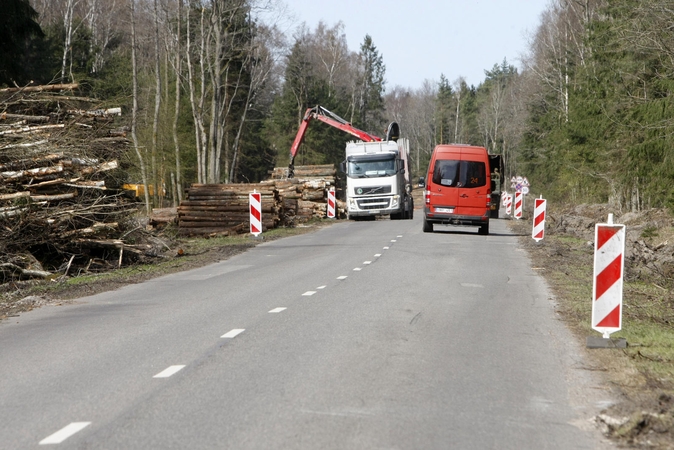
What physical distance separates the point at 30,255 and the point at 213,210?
14.7 m

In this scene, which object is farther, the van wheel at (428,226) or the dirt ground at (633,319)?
the van wheel at (428,226)

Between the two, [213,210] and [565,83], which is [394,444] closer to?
[213,210]

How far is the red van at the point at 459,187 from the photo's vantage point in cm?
2977

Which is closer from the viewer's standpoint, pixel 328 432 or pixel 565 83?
pixel 328 432

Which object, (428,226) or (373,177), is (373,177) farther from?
(428,226)

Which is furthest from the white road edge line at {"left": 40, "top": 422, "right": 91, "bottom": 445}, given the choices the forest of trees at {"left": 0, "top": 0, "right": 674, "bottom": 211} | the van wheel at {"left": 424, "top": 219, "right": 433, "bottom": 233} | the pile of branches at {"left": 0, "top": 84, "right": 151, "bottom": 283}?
the van wheel at {"left": 424, "top": 219, "right": 433, "bottom": 233}

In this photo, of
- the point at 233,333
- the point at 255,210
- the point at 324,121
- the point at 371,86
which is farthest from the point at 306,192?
the point at 371,86

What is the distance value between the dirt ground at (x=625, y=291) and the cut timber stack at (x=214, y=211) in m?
1.66

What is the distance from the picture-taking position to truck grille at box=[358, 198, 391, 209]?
4078 cm

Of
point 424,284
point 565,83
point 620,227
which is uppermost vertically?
point 565,83

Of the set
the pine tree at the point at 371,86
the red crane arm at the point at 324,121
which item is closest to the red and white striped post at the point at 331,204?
the red crane arm at the point at 324,121

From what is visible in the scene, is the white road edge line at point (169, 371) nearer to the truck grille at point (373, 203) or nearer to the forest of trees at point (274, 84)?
the forest of trees at point (274, 84)

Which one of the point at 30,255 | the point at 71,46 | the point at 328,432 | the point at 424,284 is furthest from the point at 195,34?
the point at 328,432

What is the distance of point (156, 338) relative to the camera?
9.41m
